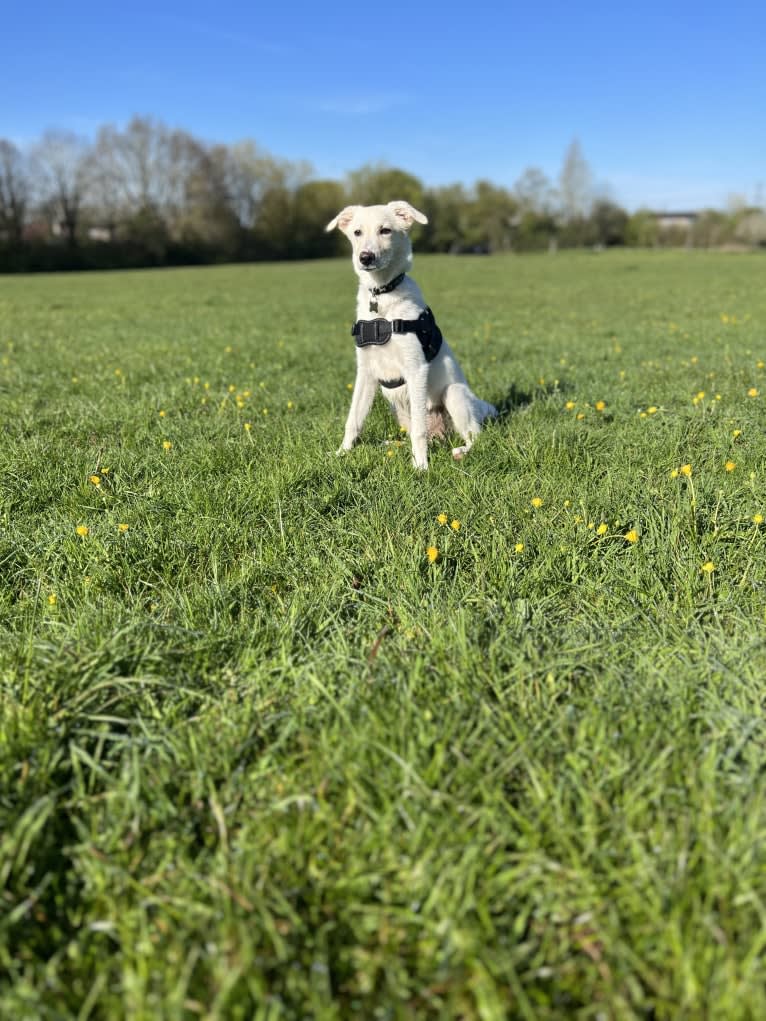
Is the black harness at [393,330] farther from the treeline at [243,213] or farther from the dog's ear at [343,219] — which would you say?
the treeline at [243,213]

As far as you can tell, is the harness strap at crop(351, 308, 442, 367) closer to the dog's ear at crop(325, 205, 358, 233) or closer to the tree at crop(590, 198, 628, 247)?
the dog's ear at crop(325, 205, 358, 233)

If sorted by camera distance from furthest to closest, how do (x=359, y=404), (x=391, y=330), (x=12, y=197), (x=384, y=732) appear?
(x=12, y=197) < (x=359, y=404) < (x=391, y=330) < (x=384, y=732)

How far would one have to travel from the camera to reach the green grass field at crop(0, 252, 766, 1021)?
1.28 m

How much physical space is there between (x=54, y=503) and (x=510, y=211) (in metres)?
98.0

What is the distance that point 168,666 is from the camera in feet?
7.01

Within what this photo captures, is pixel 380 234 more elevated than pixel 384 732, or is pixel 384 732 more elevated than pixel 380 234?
pixel 380 234

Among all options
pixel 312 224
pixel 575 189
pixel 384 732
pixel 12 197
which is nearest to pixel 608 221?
pixel 575 189

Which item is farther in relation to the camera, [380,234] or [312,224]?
[312,224]

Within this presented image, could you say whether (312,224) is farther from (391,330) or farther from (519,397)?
(391,330)

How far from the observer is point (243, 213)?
75562mm

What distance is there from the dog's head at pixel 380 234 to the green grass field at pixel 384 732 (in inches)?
47.9

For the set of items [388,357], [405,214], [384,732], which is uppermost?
[405,214]

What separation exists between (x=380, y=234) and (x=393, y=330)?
599 mm

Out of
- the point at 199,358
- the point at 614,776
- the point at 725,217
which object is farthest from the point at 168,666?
the point at 725,217
